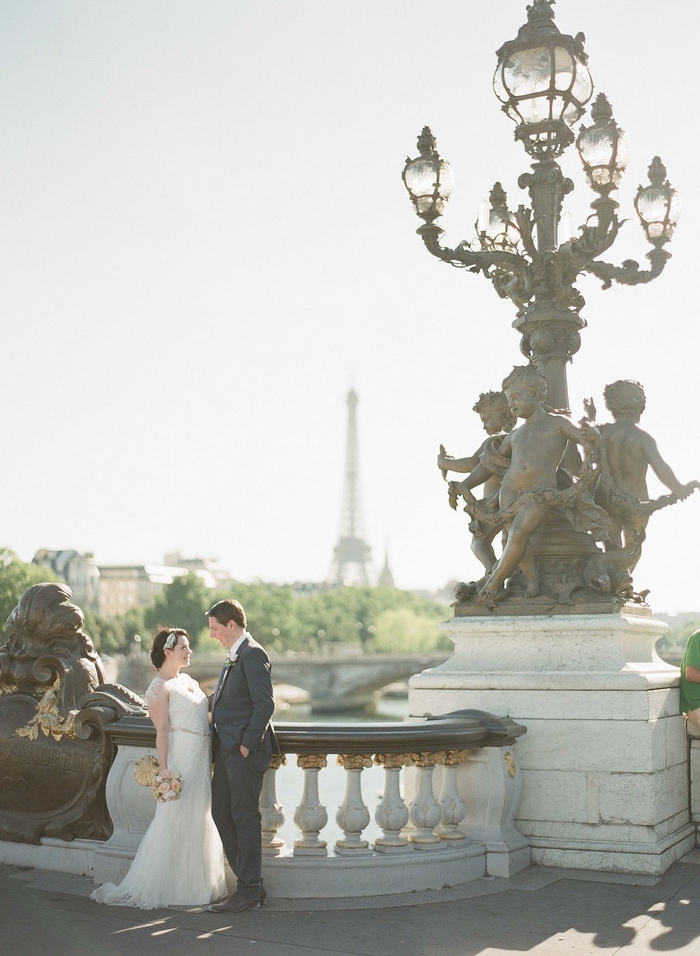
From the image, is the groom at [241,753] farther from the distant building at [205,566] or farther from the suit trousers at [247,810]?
the distant building at [205,566]

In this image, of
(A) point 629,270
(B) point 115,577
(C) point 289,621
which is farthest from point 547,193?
(B) point 115,577

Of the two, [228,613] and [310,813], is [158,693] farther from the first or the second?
[310,813]

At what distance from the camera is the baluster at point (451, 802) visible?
265 inches

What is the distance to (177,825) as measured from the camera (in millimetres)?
6043

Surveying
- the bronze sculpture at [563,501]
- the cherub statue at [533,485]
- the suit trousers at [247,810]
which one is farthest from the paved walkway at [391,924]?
the cherub statue at [533,485]

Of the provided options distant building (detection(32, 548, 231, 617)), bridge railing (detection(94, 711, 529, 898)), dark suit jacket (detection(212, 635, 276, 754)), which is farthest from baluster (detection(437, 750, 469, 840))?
distant building (detection(32, 548, 231, 617))

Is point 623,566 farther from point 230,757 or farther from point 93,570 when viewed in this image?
point 93,570

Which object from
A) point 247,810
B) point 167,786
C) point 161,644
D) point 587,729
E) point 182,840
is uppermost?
point 161,644

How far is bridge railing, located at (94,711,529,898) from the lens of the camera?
6219 mm

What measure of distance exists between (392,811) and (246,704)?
105 cm

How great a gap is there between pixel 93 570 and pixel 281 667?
5623cm

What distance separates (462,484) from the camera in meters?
8.08

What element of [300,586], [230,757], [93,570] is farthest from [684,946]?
[300,586]

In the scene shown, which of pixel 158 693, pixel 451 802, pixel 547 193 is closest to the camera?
pixel 158 693
